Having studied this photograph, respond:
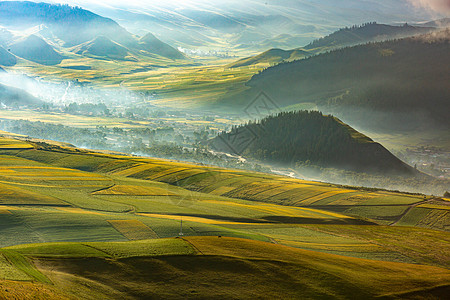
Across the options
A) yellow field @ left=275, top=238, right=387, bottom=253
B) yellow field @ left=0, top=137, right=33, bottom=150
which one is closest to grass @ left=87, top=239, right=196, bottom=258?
yellow field @ left=275, top=238, right=387, bottom=253

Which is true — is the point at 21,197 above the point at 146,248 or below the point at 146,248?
below

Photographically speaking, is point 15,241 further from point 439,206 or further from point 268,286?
point 439,206

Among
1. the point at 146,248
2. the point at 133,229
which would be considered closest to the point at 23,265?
the point at 146,248

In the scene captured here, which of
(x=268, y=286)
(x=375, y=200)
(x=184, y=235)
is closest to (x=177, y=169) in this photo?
A: (x=375, y=200)

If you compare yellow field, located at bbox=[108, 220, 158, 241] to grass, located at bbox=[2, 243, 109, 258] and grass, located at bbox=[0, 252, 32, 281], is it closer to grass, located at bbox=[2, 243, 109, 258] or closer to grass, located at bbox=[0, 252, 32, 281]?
grass, located at bbox=[2, 243, 109, 258]

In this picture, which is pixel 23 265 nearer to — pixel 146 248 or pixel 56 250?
pixel 56 250

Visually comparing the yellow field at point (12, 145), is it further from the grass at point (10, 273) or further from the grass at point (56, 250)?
the grass at point (10, 273)
